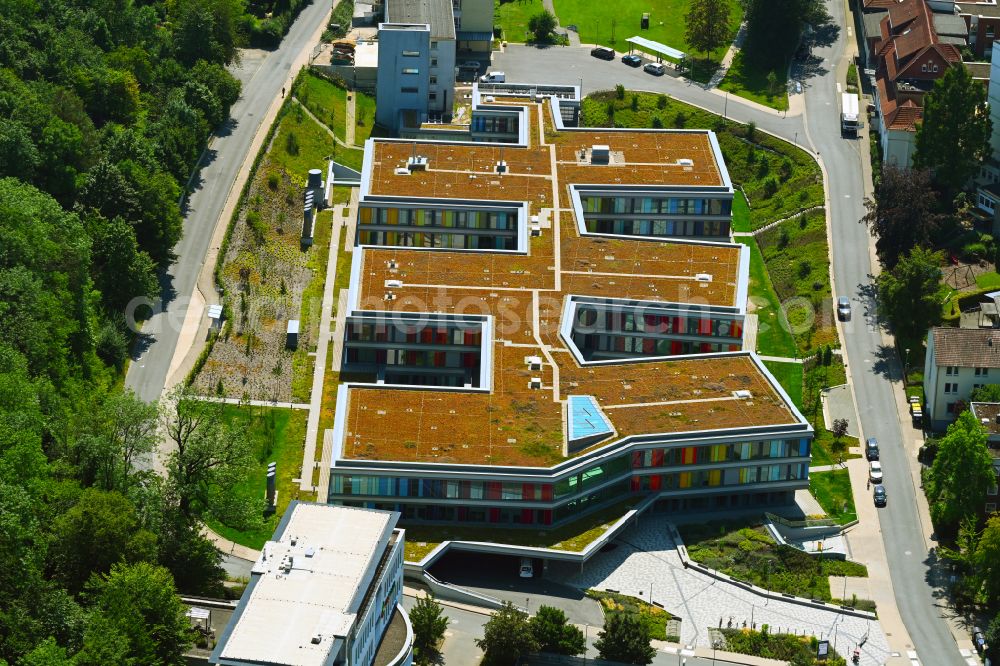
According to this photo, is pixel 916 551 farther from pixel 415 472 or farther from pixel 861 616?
pixel 415 472

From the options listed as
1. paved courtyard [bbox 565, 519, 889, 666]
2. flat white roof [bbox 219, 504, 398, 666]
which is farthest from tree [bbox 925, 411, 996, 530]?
flat white roof [bbox 219, 504, 398, 666]

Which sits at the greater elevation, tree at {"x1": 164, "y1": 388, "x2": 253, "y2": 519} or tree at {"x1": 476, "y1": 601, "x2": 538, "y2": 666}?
tree at {"x1": 164, "y1": 388, "x2": 253, "y2": 519}

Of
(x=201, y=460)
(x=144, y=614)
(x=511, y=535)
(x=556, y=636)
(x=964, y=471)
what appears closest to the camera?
(x=144, y=614)

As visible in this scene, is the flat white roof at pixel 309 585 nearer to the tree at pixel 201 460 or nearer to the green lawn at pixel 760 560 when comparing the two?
the tree at pixel 201 460

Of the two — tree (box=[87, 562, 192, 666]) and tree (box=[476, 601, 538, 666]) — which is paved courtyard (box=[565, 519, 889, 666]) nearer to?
tree (box=[476, 601, 538, 666])

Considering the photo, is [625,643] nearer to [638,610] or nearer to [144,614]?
[638,610]

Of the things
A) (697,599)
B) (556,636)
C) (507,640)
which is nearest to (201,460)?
(507,640)

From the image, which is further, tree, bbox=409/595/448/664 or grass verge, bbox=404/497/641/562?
grass verge, bbox=404/497/641/562

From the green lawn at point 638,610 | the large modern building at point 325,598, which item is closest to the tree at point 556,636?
the green lawn at point 638,610
